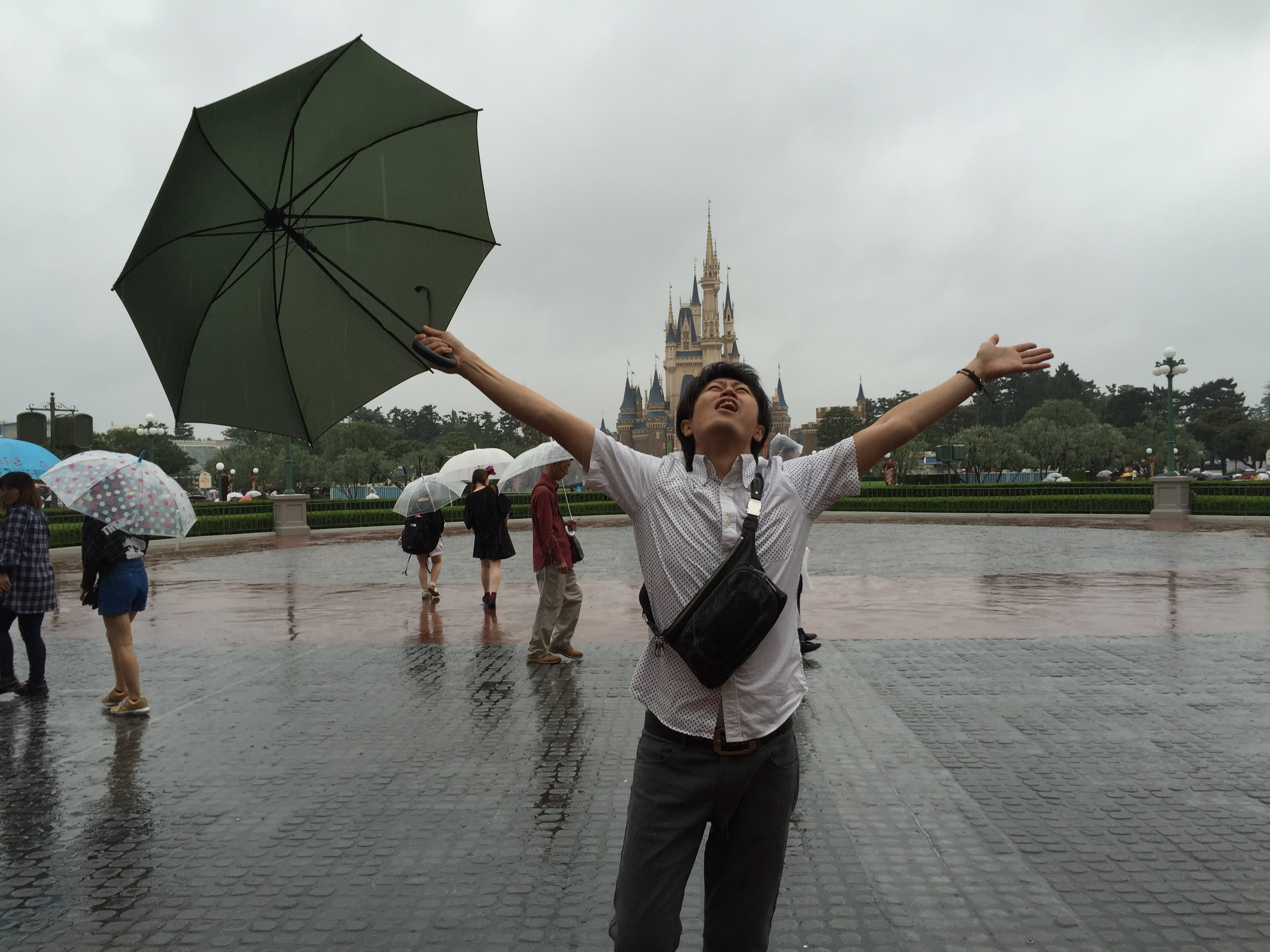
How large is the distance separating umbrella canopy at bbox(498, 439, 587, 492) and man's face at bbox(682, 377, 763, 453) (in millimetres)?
5357

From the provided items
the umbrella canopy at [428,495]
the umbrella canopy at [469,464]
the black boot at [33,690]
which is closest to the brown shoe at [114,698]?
the black boot at [33,690]

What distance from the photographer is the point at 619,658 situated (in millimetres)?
8062

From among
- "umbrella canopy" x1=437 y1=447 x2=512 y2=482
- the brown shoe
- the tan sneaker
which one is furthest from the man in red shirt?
"umbrella canopy" x1=437 y1=447 x2=512 y2=482

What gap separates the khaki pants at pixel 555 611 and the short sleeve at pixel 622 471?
18.5 ft

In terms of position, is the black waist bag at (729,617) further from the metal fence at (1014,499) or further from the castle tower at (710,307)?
the castle tower at (710,307)

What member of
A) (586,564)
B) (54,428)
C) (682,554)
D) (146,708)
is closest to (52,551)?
(54,428)

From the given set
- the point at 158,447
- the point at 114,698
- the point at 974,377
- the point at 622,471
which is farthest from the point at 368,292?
the point at 158,447

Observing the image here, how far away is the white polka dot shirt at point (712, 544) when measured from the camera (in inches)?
86.8

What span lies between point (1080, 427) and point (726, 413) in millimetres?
74381

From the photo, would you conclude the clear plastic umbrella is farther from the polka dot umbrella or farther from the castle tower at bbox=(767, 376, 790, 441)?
the castle tower at bbox=(767, 376, 790, 441)

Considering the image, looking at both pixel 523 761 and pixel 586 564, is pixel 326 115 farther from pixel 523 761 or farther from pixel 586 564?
pixel 586 564

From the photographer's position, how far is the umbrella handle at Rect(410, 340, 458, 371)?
234cm

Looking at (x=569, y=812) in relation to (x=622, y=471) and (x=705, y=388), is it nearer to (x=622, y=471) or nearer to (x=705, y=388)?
(x=622, y=471)

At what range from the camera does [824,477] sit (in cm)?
242
